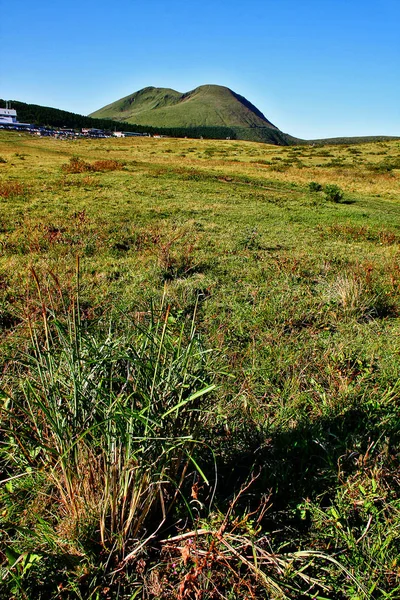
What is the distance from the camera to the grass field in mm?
1579

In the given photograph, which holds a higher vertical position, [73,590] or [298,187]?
[298,187]

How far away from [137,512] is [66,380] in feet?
2.34

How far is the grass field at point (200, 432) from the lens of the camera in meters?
1.58

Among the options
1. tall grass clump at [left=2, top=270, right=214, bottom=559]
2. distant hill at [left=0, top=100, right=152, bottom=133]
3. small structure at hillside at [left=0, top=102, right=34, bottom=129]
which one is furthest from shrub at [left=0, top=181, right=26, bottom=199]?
distant hill at [left=0, top=100, right=152, bottom=133]

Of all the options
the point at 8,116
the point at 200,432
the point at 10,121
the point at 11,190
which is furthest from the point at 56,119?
the point at 200,432

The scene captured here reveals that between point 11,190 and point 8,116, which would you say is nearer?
point 11,190

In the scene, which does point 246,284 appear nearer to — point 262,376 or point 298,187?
point 262,376

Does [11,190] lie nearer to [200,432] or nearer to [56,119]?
[200,432]

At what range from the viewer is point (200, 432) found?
2.10m

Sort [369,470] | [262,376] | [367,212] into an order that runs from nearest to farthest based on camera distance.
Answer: [369,470] → [262,376] → [367,212]

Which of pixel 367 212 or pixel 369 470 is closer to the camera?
pixel 369 470

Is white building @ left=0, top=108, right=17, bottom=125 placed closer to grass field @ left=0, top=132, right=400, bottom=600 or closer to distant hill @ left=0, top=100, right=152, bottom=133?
distant hill @ left=0, top=100, right=152, bottom=133

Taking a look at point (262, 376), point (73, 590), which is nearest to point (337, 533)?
point (73, 590)

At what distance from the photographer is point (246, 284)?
5.92 m
